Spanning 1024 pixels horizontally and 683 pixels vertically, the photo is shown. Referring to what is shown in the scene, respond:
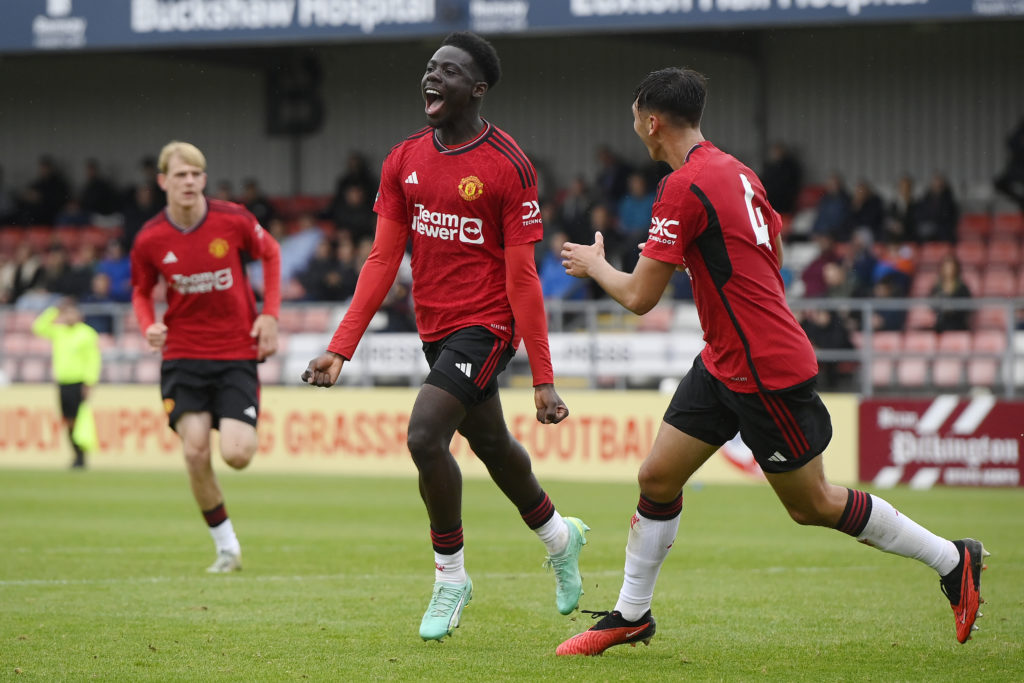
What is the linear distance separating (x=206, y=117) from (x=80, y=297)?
23.4 feet

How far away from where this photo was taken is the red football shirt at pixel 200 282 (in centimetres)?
898

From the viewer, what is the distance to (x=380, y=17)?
68.2ft

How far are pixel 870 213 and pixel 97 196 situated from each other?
14370 millimetres

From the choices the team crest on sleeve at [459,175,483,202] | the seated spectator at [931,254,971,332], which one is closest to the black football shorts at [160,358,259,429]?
the team crest on sleeve at [459,175,483,202]

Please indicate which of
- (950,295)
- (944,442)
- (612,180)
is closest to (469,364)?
(944,442)

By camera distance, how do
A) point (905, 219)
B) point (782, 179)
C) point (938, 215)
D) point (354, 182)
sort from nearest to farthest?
1. point (938, 215)
2. point (905, 219)
3. point (782, 179)
4. point (354, 182)

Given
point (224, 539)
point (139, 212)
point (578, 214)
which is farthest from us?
point (139, 212)

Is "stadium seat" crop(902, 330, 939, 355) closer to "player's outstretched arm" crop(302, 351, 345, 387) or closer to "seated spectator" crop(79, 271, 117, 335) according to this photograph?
"seated spectator" crop(79, 271, 117, 335)

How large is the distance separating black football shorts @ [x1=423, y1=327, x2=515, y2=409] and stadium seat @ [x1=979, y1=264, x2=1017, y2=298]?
46.0 feet

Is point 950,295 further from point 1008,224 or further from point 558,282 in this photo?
point 558,282

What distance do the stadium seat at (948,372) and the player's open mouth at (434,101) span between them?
457 inches

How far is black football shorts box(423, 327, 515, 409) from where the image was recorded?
620cm

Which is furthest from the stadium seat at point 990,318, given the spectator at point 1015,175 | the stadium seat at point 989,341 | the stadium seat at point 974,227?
the spectator at point 1015,175

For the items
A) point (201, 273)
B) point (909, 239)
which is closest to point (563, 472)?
point (909, 239)
